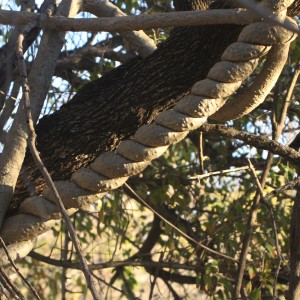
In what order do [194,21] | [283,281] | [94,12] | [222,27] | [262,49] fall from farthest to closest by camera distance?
[283,281]
[94,12]
[222,27]
[262,49]
[194,21]

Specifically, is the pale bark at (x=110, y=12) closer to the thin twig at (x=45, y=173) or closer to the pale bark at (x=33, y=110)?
the pale bark at (x=33, y=110)

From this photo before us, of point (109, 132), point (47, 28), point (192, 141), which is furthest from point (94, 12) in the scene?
point (192, 141)

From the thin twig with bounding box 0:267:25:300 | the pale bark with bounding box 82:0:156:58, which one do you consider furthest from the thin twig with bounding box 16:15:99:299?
the pale bark with bounding box 82:0:156:58

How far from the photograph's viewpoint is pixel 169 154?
396cm

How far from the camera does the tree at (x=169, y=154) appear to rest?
1930 millimetres

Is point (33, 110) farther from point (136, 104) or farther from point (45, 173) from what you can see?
point (45, 173)

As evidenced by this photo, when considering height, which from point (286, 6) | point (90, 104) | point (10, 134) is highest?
point (286, 6)

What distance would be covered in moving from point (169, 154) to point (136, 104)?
6.67ft

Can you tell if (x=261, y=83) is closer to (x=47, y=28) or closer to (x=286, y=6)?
(x=286, y=6)

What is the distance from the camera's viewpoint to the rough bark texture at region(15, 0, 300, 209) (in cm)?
192

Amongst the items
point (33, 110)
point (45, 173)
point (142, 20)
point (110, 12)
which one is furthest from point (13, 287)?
point (110, 12)

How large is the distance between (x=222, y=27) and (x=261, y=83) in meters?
0.19

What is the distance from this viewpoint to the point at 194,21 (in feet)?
5.37

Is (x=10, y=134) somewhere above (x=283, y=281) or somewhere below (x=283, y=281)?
above
